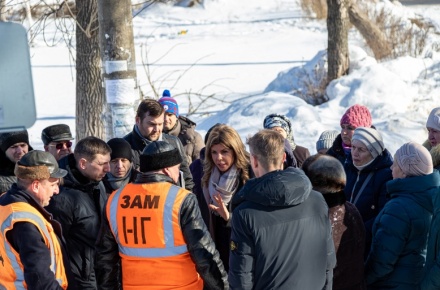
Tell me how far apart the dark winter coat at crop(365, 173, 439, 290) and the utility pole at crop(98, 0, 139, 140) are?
277cm

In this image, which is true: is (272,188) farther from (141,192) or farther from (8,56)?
(8,56)

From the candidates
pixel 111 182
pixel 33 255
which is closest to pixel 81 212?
pixel 111 182

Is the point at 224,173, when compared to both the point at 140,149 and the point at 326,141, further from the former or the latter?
the point at 326,141

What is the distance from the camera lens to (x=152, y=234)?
3.98 metres

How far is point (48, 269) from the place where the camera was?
152 inches

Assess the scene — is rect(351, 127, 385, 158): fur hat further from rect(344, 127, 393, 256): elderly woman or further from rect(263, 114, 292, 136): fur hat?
rect(263, 114, 292, 136): fur hat

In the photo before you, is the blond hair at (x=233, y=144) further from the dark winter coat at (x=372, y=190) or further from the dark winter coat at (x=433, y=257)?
the dark winter coat at (x=433, y=257)

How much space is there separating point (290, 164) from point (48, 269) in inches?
86.5

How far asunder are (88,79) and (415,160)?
221 inches

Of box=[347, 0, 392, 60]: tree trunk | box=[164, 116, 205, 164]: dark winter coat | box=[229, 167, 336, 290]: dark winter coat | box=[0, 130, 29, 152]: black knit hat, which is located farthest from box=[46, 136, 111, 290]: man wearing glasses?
box=[347, 0, 392, 60]: tree trunk

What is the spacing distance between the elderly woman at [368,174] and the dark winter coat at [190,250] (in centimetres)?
129

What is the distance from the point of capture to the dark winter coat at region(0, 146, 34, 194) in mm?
5562

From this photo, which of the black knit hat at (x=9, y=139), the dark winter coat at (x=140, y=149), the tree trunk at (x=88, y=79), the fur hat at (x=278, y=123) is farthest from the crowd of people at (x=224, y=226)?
the tree trunk at (x=88, y=79)

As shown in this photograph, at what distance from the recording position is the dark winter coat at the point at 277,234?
12.5ft
